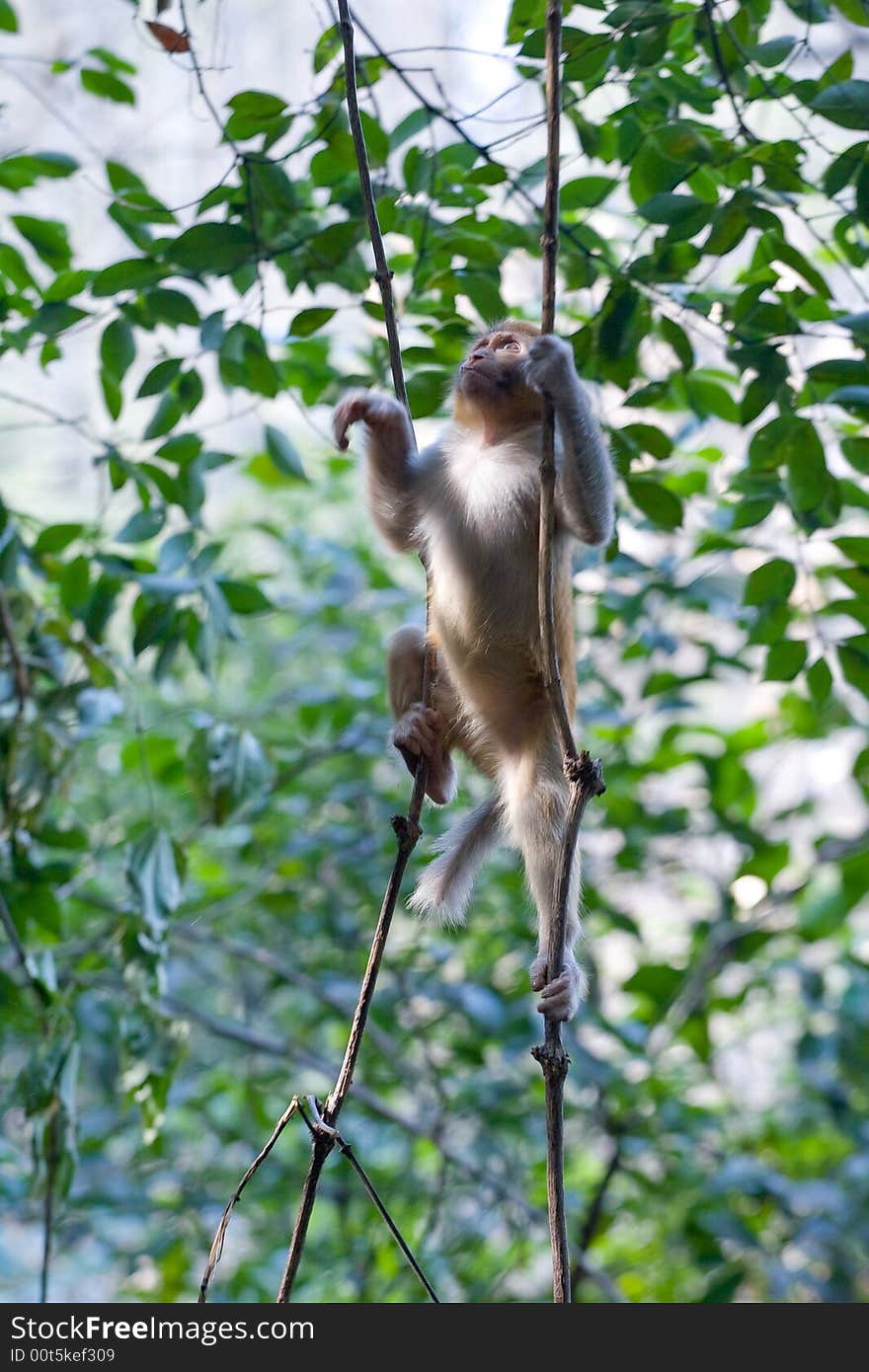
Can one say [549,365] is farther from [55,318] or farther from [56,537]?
[56,537]

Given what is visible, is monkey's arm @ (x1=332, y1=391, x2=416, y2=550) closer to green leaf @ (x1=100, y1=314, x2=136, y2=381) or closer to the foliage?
the foliage

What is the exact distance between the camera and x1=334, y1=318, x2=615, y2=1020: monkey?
10.5 feet

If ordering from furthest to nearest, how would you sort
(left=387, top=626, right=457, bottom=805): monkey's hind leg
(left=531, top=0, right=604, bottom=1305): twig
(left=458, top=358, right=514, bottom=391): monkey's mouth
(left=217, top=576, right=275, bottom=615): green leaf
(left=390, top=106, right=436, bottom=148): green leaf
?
(left=217, top=576, right=275, bottom=615): green leaf, (left=387, top=626, right=457, bottom=805): monkey's hind leg, (left=458, top=358, right=514, bottom=391): monkey's mouth, (left=390, top=106, right=436, bottom=148): green leaf, (left=531, top=0, right=604, bottom=1305): twig

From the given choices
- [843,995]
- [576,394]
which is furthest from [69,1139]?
[843,995]

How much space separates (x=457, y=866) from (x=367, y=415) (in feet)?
3.92

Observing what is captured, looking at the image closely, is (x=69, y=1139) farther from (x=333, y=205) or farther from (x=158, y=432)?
(x=333, y=205)

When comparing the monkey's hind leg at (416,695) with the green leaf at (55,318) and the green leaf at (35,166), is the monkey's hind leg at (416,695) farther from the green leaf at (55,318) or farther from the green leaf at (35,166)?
the green leaf at (35,166)

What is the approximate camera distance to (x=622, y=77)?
288 centimetres

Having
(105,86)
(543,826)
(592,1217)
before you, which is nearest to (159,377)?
(105,86)

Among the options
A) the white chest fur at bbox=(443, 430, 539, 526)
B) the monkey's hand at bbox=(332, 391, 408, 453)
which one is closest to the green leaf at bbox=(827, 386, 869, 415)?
the white chest fur at bbox=(443, 430, 539, 526)

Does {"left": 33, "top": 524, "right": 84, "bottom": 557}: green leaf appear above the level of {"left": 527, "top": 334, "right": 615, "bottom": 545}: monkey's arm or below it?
above

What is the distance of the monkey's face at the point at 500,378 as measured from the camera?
132 inches

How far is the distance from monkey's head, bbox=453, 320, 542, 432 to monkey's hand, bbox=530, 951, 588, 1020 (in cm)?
148

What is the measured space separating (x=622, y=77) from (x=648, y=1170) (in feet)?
17.3
